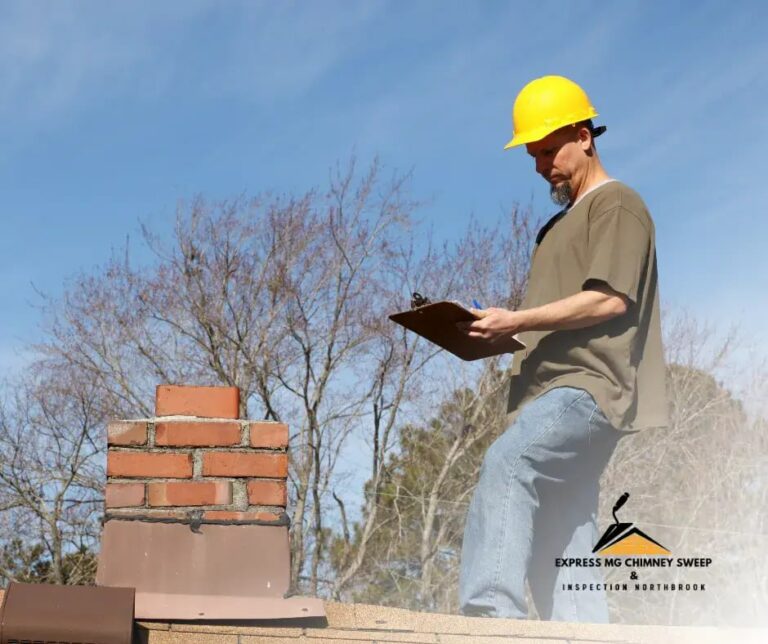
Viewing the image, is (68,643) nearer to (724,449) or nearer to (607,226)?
(607,226)

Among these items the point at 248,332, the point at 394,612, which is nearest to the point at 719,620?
the point at 248,332

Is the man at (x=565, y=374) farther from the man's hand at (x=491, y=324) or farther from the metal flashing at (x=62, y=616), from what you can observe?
the metal flashing at (x=62, y=616)

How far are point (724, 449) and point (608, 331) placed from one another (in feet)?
42.2

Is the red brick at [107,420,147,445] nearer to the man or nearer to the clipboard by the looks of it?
the clipboard

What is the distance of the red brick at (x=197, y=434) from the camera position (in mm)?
2709

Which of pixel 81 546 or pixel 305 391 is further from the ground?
pixel 305 391

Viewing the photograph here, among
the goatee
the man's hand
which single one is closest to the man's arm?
the man's hand

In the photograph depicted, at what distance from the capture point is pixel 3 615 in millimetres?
2266

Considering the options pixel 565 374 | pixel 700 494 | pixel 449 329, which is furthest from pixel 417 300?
pixel 700 494

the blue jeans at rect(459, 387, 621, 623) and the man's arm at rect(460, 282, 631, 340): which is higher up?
the man's arm at rect(460, 282, 631, 340)

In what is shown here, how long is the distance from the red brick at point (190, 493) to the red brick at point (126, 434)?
0.41ft

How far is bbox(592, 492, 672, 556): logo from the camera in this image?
3.30 meters

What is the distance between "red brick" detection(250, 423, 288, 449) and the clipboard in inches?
16.8

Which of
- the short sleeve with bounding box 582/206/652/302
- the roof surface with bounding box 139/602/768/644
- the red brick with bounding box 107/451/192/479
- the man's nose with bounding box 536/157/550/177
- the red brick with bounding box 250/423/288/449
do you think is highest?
the man's nose with bounding box 536/157/550/177
